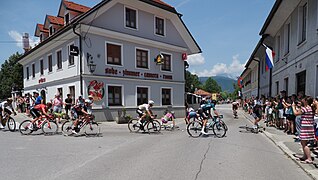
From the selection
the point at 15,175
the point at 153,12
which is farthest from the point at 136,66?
the point at 15,175

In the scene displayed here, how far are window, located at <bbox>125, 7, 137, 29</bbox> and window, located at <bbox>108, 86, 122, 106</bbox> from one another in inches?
210

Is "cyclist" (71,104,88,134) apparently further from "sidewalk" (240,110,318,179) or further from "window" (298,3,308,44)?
"window" (298,3,308,44)

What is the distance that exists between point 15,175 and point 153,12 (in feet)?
56.3

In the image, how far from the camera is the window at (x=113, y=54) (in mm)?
16344

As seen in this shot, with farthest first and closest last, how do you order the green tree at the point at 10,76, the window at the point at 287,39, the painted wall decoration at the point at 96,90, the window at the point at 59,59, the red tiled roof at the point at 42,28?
the green tree at the point at 10,76, the red tiled roof at the point at 42,28, the window at the point at 59,59, the painted wall decoration at the point at 96,90, the window at the point at 287,39

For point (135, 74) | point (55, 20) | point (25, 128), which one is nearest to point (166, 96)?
point (135, 74)

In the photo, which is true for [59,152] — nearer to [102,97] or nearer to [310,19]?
[102,97]

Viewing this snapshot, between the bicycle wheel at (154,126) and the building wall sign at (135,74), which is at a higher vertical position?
the building wall sign at (135,74)

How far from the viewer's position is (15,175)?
475 centimetres

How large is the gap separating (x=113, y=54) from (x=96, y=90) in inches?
126

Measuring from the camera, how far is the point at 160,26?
20.2m

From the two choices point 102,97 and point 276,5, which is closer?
point 276,5

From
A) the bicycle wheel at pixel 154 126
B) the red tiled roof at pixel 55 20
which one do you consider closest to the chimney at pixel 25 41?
the red tiled roof at pixel 55 20

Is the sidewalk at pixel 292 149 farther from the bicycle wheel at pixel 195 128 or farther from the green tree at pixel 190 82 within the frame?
the green tree at pixel 190 82
